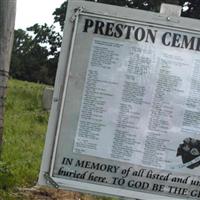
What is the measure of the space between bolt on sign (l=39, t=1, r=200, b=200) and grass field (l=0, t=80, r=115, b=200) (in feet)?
6.52

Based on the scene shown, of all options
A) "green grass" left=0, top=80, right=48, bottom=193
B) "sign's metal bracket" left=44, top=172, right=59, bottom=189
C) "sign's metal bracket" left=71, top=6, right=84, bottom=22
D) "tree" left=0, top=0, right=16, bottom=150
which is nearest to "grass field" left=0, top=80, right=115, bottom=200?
"green grass" left=0, top=80, right=48, bottom=193

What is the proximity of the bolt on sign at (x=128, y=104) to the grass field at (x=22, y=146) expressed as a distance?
1.99 m

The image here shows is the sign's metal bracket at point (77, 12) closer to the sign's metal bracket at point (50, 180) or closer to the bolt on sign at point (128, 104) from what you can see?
the bolt on sign at point (128, 104)

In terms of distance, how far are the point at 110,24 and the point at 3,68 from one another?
1392 mm

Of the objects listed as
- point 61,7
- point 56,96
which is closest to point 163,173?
point 56,96

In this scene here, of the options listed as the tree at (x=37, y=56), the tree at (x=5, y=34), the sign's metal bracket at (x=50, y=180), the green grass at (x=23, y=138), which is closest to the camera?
the sign's metal bracket at (x=50, y=180)

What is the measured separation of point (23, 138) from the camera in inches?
428

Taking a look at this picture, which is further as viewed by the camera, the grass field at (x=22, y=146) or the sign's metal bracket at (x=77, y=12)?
the grass field at (x=22, y=146)

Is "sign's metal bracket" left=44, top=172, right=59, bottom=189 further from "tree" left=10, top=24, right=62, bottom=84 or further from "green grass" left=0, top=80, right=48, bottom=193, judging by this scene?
"tree" left=10, top=24, right=62, bottom=84

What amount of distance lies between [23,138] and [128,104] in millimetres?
6014

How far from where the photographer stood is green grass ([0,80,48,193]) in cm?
787

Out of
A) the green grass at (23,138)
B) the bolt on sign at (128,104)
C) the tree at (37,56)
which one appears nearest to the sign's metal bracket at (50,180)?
the bolt on sign at (128,104)

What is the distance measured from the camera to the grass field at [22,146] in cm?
743

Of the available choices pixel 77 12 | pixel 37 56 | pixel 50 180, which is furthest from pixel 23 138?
pixel 37 56
